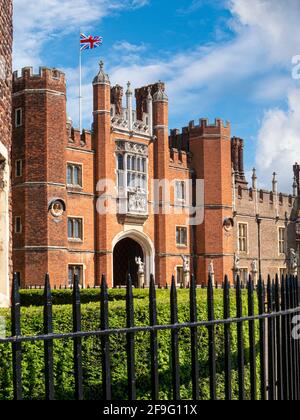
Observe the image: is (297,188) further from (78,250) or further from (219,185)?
(78,250)

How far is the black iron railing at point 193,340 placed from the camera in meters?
3.60

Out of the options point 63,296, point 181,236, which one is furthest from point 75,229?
point 63,296

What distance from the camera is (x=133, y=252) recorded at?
35938mm

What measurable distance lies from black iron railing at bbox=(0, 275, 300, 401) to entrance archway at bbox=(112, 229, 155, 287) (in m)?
26.5

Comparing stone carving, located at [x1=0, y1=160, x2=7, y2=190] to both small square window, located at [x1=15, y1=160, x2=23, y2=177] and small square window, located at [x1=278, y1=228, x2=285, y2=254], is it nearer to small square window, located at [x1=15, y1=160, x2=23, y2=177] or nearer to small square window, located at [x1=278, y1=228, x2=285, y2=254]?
small square window, located at [x1=15, y1=160, x2=23, y2=177]

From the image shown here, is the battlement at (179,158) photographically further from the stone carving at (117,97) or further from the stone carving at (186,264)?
the stone carving at (186,264)

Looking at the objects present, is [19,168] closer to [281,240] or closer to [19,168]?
[19,168]

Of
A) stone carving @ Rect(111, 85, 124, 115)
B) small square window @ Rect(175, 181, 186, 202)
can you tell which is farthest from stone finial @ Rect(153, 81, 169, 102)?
small square window @ Rect(175, 181, 186, 202)

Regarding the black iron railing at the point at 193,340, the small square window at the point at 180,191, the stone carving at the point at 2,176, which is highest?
the small square window at the point at 180,191

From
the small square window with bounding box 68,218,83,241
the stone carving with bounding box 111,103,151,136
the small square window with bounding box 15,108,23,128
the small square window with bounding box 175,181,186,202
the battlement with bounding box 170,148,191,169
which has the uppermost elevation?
the stone carving with bounding box 111,103,151,136

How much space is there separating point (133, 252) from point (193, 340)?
103ft

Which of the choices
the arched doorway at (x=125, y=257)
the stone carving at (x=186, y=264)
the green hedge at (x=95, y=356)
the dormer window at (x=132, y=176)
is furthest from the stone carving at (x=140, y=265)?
the green hedge at (x=95, y=356)

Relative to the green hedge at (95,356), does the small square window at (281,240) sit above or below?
above

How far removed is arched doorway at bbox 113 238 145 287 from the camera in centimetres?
3578
